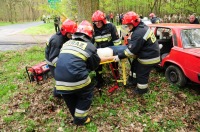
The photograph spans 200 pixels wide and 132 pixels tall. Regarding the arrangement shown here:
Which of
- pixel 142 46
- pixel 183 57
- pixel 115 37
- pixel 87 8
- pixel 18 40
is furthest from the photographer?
pixel 18 40

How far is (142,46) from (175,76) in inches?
54.7

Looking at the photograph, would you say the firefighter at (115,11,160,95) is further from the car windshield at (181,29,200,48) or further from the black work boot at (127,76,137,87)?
the car windshield at (181,29,200,48)

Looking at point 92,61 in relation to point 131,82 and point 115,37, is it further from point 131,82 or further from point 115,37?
point 131,82

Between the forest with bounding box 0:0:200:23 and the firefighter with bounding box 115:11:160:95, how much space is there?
193 centimetres

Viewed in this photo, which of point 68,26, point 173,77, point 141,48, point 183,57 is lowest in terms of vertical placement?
point 173,77

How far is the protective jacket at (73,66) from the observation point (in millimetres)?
3246

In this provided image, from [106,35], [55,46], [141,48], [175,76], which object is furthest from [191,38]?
[55,46]

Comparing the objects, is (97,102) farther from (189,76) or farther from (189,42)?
(189,42)

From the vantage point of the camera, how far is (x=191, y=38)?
4941mm

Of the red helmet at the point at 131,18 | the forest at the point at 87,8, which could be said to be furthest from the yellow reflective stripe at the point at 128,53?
the forest at the point at 87,8

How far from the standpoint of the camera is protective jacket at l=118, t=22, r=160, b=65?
4211 millimetres

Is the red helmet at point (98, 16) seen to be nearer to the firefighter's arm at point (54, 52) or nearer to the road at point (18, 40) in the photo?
the firefighter's arm at point (54, 52)

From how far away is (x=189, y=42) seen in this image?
4859mm

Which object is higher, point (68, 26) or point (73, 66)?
point (68, 26)
